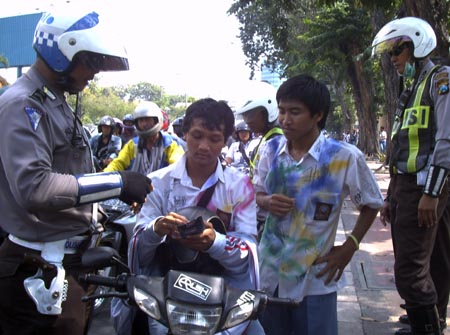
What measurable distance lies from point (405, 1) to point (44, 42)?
5.00m

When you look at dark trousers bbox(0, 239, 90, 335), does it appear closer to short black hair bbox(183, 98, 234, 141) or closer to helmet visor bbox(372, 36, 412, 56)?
short black hair bbox(183, 98, 234, 141)

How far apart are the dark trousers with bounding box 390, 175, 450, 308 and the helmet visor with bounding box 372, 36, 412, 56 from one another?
912 millimetres

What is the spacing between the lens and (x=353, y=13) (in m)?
20.1

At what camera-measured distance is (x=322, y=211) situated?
250cm

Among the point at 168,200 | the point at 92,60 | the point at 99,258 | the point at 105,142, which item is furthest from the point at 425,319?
the point at 105,142

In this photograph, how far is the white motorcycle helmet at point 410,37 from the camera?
135 inches

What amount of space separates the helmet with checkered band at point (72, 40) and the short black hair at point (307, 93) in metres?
0.85

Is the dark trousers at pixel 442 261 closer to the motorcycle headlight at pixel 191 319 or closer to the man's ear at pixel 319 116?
the man's ear at pixel 319 116

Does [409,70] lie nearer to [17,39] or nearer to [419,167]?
[419,167]

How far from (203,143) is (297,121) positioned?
1.86ft

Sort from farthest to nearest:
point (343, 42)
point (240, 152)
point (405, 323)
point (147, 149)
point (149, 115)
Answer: point (343, 42)
point (240, 152)
point (149, 115)
point (147, 149)
point (405, 323)

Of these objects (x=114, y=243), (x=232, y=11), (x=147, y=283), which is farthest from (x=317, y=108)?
(x=232, y=11)

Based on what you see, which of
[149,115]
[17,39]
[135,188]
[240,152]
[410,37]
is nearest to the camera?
[135,188]

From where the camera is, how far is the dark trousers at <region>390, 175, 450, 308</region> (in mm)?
3221
